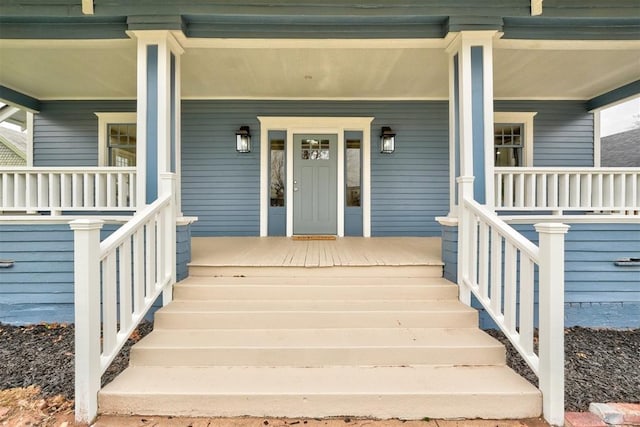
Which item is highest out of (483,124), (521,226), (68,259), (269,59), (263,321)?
(269,59)

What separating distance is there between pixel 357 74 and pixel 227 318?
3593 mm

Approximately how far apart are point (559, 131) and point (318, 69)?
171 inches

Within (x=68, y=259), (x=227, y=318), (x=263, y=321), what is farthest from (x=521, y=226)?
(x=68, y=259)

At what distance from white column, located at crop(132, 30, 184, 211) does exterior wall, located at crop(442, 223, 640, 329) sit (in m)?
2.88

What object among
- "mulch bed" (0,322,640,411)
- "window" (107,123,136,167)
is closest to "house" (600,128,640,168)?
"mulch bed" (0,322,640,411)

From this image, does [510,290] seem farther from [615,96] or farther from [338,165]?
[615,96]

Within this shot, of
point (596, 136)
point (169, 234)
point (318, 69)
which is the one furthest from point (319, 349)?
point (596, 136)

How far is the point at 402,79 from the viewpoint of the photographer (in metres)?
4.66

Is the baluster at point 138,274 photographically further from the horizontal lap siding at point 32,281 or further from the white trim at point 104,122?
the white trim at point 104,122

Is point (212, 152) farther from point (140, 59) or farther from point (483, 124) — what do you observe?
point (483, 124)

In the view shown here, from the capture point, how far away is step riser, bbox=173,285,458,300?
278 cm

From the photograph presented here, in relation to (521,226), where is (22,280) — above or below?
below

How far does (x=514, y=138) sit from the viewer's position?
563 centimetres

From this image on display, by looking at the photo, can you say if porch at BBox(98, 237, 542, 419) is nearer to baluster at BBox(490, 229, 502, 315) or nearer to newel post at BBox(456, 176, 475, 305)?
newel post at BBox(456, 176, 475, 305)
